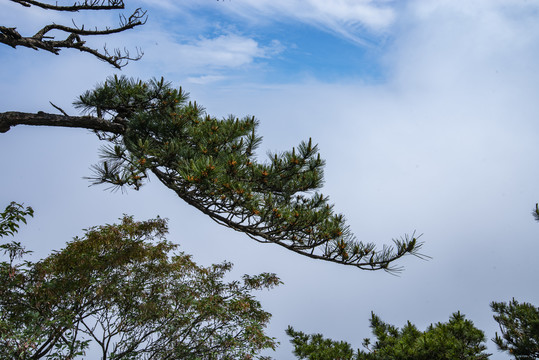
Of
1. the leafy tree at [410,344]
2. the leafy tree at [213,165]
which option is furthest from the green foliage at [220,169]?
the leafy tree at [410,344]

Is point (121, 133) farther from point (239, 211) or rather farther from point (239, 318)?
point (239, 318)

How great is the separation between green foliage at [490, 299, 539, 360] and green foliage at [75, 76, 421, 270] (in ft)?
8.16

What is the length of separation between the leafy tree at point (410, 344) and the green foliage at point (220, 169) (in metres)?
1.43

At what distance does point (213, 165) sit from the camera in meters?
4.07

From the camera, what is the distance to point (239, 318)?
18.7 feet

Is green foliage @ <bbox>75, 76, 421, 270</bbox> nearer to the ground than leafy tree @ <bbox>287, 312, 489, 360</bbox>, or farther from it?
farther from it

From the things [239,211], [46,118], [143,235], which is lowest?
[239,211]

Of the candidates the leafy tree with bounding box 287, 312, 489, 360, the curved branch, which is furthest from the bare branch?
the leafy tree with bounding box 287, 312, 489, 360

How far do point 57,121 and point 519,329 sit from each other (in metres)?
6.10

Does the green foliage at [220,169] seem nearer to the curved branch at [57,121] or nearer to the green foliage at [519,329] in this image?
the curved branch at [57,121]

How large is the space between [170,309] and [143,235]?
40.4 inches

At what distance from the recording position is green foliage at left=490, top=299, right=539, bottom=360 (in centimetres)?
563

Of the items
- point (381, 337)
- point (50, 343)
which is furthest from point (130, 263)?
point (381, 337)

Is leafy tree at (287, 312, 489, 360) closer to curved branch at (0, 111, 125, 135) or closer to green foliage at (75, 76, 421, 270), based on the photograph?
green foliage at (75, 76, 421, 270)
